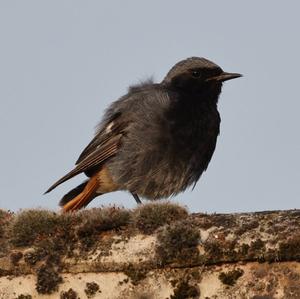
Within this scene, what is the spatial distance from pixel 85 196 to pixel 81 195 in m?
0.05

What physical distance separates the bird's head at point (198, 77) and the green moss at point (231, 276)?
6.43 metres

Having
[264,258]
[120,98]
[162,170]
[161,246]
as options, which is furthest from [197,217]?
[120,98]

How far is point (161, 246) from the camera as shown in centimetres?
479

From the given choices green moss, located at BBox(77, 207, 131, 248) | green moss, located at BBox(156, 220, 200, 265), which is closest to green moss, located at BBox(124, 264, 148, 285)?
green moss, located at BBox(156, 220, 200, 265)

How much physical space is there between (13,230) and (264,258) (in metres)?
1.78

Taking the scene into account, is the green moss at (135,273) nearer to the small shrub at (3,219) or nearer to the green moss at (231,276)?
the green moss at (231,276)

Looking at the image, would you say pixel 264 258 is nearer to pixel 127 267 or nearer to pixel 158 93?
pixel 127 267

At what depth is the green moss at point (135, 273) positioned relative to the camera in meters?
4.70

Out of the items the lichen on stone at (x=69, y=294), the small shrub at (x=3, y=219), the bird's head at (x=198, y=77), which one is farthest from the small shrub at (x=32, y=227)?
the bird's head at (x=198, y=77)

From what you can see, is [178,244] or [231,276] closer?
[231,276]

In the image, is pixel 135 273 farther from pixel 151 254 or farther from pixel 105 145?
pixel 105 145

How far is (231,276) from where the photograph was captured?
445 cm

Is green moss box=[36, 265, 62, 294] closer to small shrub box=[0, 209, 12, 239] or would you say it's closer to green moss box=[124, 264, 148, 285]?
green moss box=[124, 264, 148, 285]

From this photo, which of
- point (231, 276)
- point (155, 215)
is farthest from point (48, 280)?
point (231, 276)
